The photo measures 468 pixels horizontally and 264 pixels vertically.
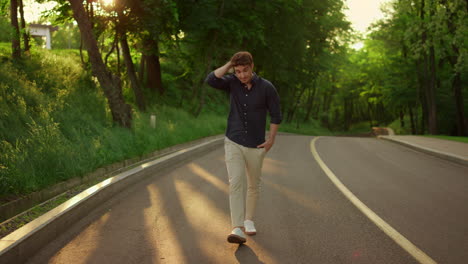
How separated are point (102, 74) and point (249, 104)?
8609mm

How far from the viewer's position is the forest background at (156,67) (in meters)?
8.80

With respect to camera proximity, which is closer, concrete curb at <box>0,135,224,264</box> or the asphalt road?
concrete curb at <box>0,135,224,264</box>

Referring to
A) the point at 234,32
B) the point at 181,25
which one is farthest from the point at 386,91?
the point at 181,25

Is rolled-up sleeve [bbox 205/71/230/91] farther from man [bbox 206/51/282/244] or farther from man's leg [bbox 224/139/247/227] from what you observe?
man's leg [bbox 224/139/247/227]

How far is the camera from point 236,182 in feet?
16.1

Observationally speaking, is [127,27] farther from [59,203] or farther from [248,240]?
[248,240]

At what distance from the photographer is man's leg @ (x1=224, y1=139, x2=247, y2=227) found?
4.86 m

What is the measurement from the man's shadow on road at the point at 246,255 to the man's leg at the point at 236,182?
252mm

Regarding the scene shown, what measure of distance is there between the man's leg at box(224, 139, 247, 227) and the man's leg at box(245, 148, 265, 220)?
101mm

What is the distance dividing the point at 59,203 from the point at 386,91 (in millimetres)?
35585

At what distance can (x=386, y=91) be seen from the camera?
37.8 metres

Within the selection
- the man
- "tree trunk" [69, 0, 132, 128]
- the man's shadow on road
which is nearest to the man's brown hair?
the man

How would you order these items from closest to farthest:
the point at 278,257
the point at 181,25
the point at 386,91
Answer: the point at 278,257 < the point at 181,25 < the point at 386,91

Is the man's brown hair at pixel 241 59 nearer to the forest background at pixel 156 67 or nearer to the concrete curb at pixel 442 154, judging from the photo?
the forest background at pixel 156 67
